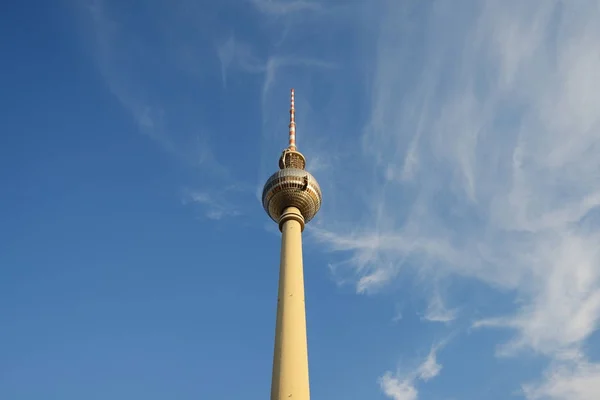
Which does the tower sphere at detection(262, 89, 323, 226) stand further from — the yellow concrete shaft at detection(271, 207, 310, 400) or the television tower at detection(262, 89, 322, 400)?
the yellow concrete shaft at detection(271, 207, 310, 400)

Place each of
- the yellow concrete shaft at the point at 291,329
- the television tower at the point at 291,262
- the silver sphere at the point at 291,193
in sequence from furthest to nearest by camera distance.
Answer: the silver sphere at the point at 291,193
the television tower at the point at 291,262
the yellow concrete shaft at the point at 291,329

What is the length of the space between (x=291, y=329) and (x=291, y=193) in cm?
1743

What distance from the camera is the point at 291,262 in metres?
49.6

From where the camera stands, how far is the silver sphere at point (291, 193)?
5734 centimetres

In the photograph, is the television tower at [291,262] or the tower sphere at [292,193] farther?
the tower sphere at [292,193]

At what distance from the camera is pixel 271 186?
58.4 metres

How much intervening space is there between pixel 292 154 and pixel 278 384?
29983 mm

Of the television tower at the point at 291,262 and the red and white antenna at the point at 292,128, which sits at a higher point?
the red and white antenna at the point at 292,128

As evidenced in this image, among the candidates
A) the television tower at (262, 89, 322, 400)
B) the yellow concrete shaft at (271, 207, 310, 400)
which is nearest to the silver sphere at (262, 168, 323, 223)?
the television tower at (262, 89, 322, 400)

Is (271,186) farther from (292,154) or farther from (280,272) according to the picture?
(280,272)

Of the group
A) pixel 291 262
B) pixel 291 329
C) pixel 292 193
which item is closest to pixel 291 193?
pixel 292 193

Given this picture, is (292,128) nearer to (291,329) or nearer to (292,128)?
(292,128)

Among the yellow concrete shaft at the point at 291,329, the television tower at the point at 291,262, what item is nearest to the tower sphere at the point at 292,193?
the television tower at the point at 291,262

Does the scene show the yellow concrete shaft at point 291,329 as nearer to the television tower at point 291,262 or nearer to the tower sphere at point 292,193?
the television tower at point 291,262
